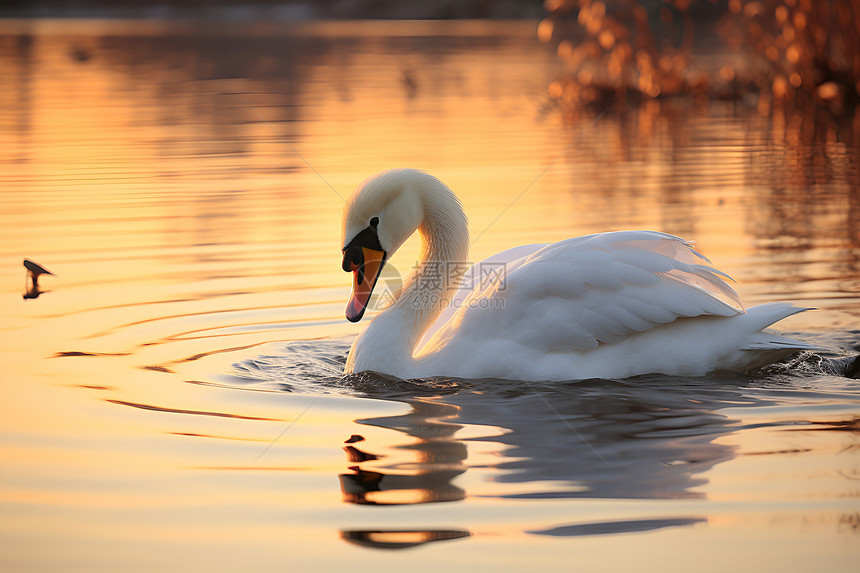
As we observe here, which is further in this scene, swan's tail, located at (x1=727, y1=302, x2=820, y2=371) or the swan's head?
the swan's head

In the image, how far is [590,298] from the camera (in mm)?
5773

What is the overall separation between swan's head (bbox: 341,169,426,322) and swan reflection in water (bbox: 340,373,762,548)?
0.50m

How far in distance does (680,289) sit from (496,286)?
36.1 inches

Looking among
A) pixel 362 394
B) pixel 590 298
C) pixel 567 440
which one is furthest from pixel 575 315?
pixel 362 394

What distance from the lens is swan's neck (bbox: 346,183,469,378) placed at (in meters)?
6.08

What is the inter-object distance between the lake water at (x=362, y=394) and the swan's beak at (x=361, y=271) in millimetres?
416

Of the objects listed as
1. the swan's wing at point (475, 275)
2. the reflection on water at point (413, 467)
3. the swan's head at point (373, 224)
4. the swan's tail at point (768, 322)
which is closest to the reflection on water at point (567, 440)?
the reflection on water at point (413, 467)

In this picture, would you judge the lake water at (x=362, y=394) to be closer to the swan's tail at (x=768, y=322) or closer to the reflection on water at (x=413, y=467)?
the reflection on water at (x=413, y=467)

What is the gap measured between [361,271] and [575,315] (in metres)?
1.14

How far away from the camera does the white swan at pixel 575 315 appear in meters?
5.75

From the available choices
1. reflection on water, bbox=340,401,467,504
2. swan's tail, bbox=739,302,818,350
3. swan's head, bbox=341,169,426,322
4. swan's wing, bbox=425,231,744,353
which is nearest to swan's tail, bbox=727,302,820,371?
swan's tail, bbox=739,302,818,350

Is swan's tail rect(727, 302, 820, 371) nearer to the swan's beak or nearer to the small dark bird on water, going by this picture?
the swan's beak

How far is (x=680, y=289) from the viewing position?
5809 mm

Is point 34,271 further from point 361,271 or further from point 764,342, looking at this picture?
point 764,342
